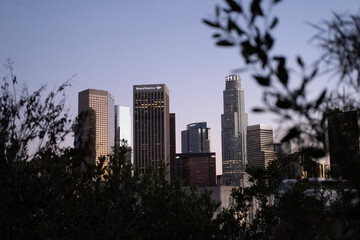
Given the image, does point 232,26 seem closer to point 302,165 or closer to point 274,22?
point 274,22

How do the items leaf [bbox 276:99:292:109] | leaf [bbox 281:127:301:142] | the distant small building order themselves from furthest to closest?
the distant small building → leaf [bbox 281:127:301:142] → leaf [bbox 276:99:292:109]

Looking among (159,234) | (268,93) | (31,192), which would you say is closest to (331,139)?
(268,93)

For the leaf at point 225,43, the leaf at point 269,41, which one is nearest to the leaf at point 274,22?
the leaf at point 269,41

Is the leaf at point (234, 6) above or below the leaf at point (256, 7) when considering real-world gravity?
above

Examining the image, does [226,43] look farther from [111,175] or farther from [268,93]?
[111,175]

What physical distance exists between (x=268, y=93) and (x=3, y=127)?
Result: 628cm

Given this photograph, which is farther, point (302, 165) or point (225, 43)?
point (302, 165)

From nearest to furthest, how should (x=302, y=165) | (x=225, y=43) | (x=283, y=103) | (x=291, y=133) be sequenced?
(x=283, y=103)
(x=291, y=133)
(x=225, y=43)
(x=302, y=165)

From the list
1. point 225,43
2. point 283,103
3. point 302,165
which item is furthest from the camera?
point 302,165

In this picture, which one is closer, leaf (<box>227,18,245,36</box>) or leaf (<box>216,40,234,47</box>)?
leaf (<box>227,18,245,36</box>)

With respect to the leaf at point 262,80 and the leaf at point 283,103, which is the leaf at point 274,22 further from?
the leaf at point 283,103

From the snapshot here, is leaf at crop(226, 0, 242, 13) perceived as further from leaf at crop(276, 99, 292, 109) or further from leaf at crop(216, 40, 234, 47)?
leaf at crop(276, 99, 292, 109)

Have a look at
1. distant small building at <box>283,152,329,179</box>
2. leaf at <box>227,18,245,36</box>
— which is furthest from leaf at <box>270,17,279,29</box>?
distant small building at <box>283,152,329,179</box>

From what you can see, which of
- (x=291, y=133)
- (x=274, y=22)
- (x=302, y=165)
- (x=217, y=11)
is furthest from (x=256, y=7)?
(x=302, y=165)
